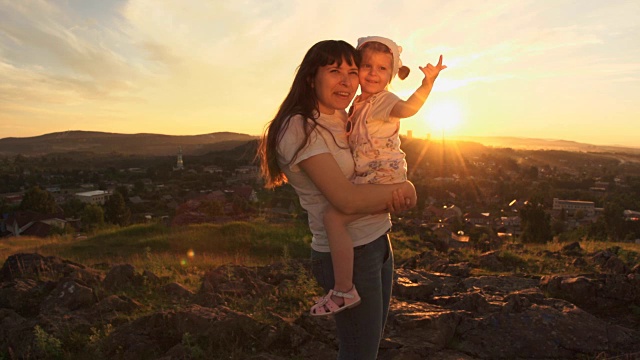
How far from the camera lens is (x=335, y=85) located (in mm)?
1894

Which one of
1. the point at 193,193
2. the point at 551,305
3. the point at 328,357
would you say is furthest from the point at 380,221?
the point at 193,193

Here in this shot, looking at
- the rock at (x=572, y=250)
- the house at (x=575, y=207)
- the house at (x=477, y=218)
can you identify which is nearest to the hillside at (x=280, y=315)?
the rock at (x=572, y=250)

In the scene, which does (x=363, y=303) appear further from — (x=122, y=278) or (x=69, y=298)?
(x=122, y=278)

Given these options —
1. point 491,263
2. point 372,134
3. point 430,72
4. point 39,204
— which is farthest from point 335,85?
point 39,204

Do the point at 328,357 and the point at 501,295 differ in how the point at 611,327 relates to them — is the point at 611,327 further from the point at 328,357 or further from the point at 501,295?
the point at 328,357

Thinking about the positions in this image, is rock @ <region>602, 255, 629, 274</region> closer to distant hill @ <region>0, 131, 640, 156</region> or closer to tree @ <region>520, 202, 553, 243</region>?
tree @ <region>520, 202, 553, 243</region>

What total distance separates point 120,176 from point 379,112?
234ft

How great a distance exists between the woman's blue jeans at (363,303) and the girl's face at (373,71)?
0.87m

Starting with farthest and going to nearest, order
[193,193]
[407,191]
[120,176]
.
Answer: [120,176], [193,193], [407,191]

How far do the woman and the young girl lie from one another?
6cm

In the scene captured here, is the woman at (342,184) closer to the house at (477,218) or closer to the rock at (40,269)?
the rock at (40,269)

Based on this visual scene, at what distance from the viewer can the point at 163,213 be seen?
115ft

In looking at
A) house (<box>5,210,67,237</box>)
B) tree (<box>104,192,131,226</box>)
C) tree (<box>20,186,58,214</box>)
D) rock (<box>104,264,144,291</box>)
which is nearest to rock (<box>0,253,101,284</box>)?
rock (<box>104,264,144,291</box>)

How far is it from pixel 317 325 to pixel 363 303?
2.29 metres
